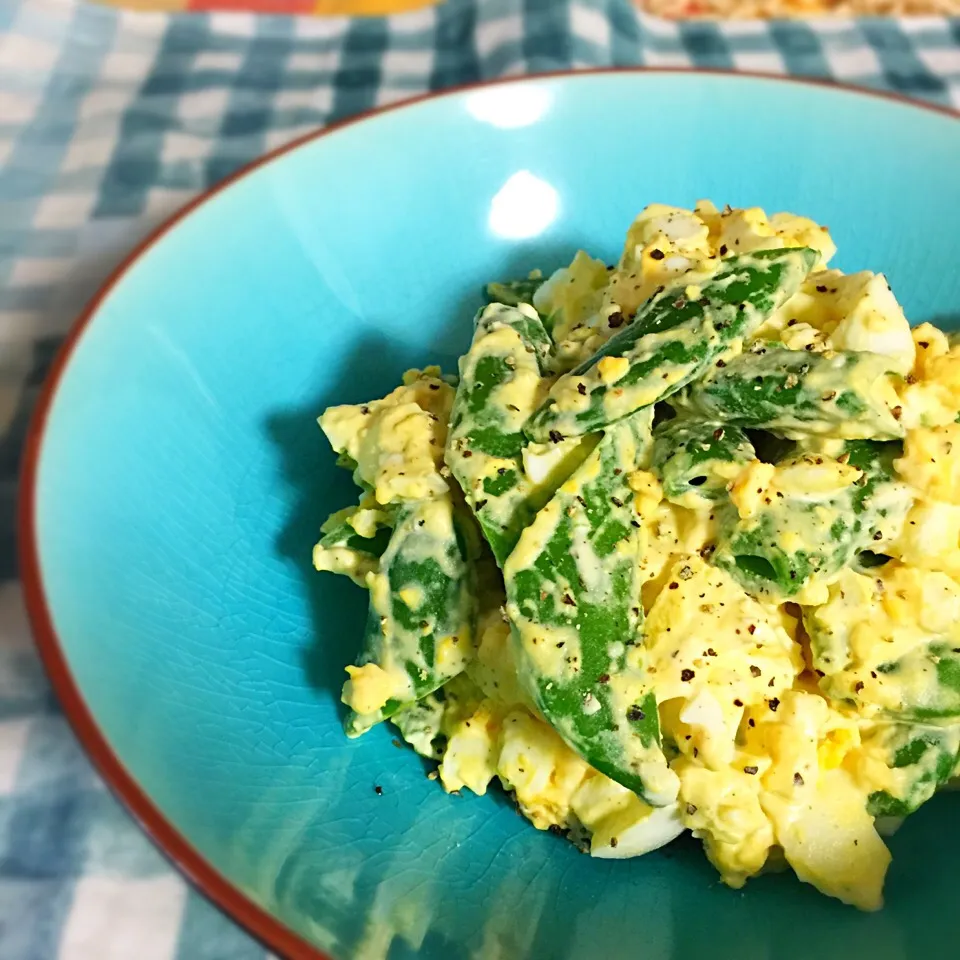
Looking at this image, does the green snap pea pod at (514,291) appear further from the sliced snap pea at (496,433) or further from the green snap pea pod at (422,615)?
the green snap pea pod at (422,615)

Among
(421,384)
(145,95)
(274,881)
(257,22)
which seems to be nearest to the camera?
(274,881)

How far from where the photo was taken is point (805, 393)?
805mm

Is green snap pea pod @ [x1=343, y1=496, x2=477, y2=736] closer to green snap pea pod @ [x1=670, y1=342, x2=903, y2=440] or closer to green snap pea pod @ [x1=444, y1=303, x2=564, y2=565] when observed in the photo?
green snap pea pod @ [x1=444, y1=303, x2=564, y2=565]

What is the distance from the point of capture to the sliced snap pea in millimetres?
820

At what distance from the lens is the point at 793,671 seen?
85 cm

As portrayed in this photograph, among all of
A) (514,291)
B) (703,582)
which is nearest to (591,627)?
(703,582)

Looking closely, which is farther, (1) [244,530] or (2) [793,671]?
(1) [244,530]

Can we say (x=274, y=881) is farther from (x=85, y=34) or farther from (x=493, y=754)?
(x=85, y=34)

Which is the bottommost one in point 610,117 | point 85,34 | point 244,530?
point 85,34

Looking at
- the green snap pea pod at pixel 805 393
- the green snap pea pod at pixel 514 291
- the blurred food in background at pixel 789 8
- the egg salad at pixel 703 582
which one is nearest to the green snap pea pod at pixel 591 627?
the egg salad at pixel 703 582

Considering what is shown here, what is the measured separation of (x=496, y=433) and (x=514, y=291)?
39 centimetres

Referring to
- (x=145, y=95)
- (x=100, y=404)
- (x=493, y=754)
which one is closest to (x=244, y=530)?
(x=100, y=404)

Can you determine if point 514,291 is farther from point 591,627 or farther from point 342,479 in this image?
point 591,627

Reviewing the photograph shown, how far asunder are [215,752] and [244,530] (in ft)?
0.89
